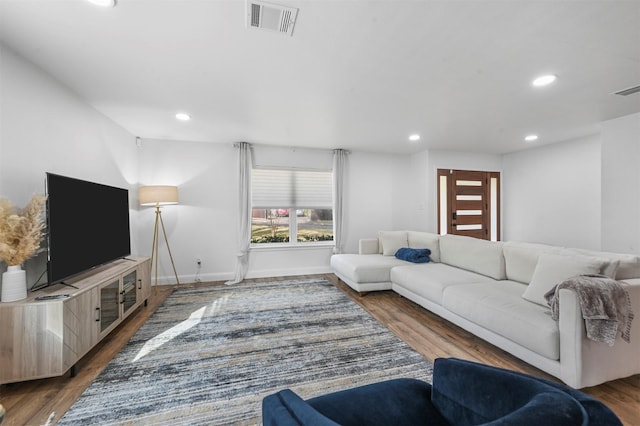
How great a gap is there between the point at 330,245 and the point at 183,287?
2701 millimetres

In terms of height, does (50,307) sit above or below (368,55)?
below

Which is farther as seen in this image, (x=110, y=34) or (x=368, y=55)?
(x=368, y=55)

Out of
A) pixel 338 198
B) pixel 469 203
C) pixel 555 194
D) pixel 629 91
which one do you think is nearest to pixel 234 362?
pixel 338 198

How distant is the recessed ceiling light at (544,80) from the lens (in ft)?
7.88

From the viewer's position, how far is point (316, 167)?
203 inches

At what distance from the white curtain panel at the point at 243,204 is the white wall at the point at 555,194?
5414 millimetres

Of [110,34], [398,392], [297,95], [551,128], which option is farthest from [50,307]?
[551,128]

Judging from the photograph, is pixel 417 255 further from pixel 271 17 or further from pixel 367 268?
pixel 271 17

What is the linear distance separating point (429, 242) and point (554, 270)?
1.92 meters

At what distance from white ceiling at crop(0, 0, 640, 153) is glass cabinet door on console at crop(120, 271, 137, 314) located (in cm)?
196

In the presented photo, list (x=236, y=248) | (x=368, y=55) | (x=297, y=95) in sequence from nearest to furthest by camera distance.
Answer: (x=368, y=55) < (x=297, y=95) < (x=236, y=248)

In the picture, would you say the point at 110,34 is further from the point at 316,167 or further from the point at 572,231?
the point at 572,231

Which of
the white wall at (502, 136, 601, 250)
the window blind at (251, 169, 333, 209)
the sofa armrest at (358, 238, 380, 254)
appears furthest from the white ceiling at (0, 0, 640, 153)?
the sofa armrest at (358, 238, 380, 254)

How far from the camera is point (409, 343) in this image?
8.06 feet
